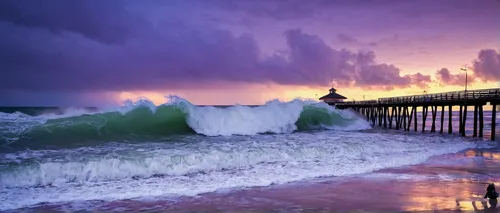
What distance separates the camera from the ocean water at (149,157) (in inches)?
479

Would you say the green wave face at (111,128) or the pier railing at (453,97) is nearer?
the green wave face at (111,128)

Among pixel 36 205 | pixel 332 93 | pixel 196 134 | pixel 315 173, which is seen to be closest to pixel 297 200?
pixel 315 173

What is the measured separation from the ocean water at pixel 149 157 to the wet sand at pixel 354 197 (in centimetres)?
62

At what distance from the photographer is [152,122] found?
92.0ft

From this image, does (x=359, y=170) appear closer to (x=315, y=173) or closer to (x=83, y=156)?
(x=315, y=173)

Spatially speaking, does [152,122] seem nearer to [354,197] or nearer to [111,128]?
[111,128]

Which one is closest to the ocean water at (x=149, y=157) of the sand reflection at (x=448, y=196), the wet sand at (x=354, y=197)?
the wet sand at (x=354, y=197)

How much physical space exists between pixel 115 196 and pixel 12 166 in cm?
465

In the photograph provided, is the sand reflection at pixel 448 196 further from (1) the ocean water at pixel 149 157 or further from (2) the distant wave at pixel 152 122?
(2) the distant wave at pixel 152 122

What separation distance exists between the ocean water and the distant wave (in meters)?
0.06

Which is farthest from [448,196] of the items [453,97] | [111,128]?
[453,97]

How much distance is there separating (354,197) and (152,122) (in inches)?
756

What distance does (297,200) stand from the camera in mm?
10836

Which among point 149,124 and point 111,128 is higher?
point 149,124
